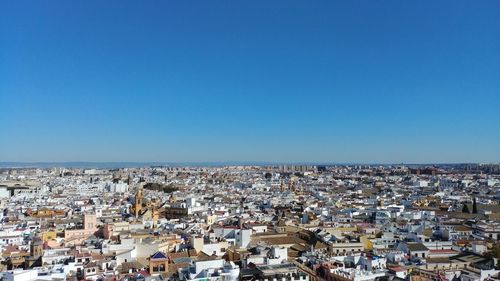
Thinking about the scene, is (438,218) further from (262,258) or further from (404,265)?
(262,258)

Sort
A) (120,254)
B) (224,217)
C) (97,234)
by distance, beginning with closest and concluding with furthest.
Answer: (120,254) → (97,234) → (224,217)

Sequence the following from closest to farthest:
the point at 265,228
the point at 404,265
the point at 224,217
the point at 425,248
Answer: the point at 404,265, the point at 425,248, the point at 265,228, the point at 224,217

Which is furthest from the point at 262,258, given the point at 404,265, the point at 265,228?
the point at 265,228

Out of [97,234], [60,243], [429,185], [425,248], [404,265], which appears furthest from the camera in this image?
[429,185]

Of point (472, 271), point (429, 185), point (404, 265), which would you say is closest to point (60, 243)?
point (404, 265)

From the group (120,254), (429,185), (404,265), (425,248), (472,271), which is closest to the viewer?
(472,271)

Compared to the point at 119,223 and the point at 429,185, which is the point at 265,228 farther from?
the point at 429,185

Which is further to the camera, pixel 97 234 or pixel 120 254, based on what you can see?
pixel 97 234

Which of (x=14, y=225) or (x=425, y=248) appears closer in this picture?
(x=425, y=248)
